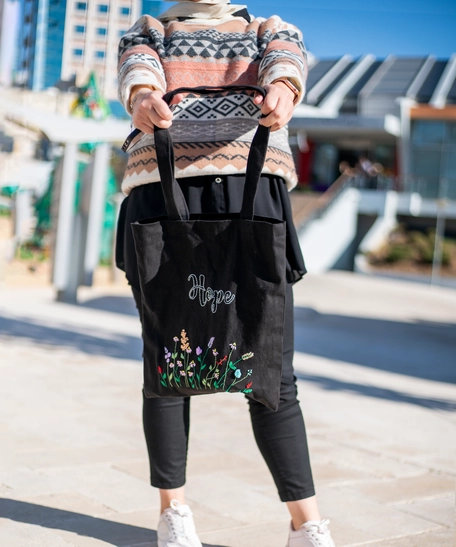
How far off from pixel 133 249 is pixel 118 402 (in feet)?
7.40

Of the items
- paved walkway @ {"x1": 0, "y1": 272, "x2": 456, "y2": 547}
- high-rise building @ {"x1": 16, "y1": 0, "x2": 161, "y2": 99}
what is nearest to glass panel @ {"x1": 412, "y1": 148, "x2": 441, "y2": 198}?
paved walkway @ {"x1": 0, "y1": 272, "x2": 456, "y2": 547}

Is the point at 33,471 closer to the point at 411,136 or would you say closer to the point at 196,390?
the point at 196,390

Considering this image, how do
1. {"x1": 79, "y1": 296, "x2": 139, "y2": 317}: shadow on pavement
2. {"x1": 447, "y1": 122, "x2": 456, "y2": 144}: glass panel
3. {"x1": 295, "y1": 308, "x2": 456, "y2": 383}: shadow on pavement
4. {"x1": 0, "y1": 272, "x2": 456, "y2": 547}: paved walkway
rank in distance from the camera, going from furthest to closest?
{"x1": 447, "y1": 122, "x2": 456, "y2": 144}: glass panel
{"x1": 79, "y1": 296, "x2": 139, "y2": 317}: shadow on pavement
{"x1": 295, "y1": 308, "x2": 456, "y2": 383}: shadow on pavement
{"x1": 0, "y1": 272, "x2": 456, "y2": 547}: paved walkway

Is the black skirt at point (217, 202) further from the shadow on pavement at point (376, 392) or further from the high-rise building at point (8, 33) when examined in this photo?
the high-rise building at point (8, 33)

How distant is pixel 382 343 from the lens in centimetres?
856

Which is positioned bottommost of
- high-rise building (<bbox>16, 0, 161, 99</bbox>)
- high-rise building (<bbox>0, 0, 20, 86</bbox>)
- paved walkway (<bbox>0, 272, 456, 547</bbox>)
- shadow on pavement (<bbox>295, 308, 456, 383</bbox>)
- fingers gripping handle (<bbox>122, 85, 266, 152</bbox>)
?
shadow on pavement (<bbox>295, 308, 456, 383</bbox>)

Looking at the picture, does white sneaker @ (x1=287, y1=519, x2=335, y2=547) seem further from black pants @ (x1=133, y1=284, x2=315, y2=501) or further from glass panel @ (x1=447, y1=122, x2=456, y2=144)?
glass panel @ (x1=447, y1=122, x2=456, y2=144)

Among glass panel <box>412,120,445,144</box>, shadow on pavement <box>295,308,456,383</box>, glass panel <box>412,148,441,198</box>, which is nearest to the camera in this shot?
shadow on pavement <box>295,308,456,383</box>

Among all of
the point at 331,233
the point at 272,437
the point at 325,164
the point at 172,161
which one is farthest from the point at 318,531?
the point at 325,164

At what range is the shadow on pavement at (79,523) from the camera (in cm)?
232

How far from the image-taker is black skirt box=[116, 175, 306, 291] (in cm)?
209

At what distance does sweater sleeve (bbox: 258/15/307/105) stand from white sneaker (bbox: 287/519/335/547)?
1.17 metres

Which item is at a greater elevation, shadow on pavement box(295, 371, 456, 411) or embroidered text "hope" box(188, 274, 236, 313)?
embroidered text "hope" box(188, 274, 236, 313)

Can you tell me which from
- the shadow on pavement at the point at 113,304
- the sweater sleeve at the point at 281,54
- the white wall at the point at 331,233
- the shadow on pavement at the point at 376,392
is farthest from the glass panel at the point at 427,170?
the sweater sleeve at the point at 281,54
